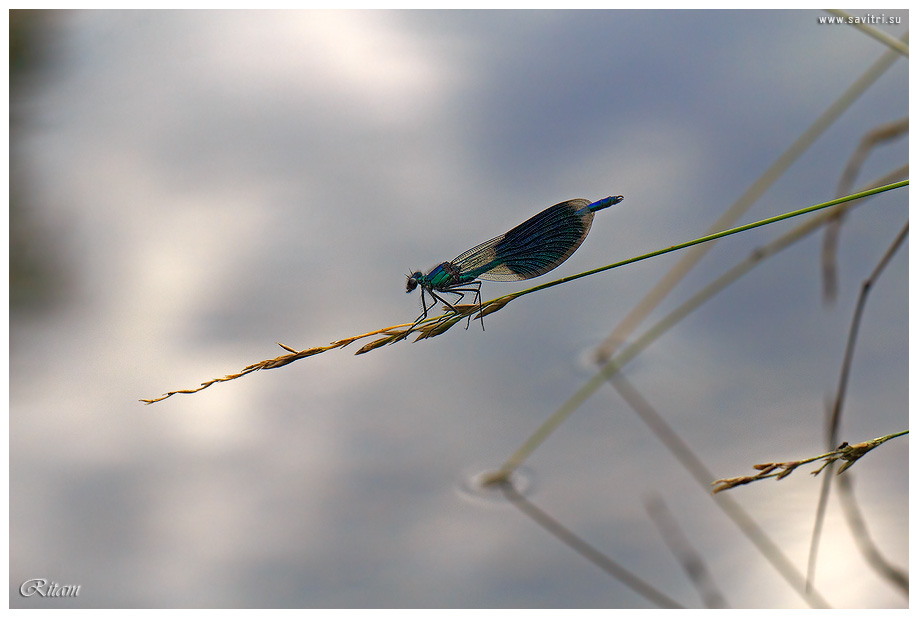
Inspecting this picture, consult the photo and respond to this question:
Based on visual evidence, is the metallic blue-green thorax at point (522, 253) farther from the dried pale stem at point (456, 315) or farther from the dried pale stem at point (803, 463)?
the dried pale stem at point (803, 463)

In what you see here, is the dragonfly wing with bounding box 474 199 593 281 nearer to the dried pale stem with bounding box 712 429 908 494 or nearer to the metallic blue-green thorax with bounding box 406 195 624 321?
the metallic blue-green thorax with bounding box 406 195 624 321

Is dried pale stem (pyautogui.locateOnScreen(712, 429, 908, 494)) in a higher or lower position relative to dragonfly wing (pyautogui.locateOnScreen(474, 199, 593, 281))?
lower

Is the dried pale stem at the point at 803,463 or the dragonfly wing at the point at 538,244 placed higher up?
Result: the dragonfly wing at the point at 538,244

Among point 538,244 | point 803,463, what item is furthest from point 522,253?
point 803,463

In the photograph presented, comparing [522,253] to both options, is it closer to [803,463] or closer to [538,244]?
[538,244]

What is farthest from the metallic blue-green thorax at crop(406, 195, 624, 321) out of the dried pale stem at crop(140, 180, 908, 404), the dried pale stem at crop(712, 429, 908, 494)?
the dried pale stem at crop(712, 429, 908, 494)

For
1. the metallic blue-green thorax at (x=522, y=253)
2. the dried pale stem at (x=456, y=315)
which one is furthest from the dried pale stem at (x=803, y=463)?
the metallic blue-green thorax at (x=522, y=253)

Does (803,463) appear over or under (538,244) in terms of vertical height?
under

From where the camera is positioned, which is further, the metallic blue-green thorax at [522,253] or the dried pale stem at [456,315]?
the metallic blue-green thorax at [522,253]

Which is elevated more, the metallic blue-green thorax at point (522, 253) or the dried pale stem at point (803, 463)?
the metallic blue-green thorax at point (522, 253)

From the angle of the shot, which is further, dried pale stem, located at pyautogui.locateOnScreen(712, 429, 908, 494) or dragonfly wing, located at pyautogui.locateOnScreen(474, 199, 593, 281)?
dragonfly wing, located at pyautogui.locateOnScreen(474, 199, 593, 281)

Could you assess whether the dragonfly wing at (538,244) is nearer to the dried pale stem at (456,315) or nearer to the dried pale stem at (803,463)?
the dried pale stem at (456,315)

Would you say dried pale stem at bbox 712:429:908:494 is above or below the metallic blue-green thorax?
below
